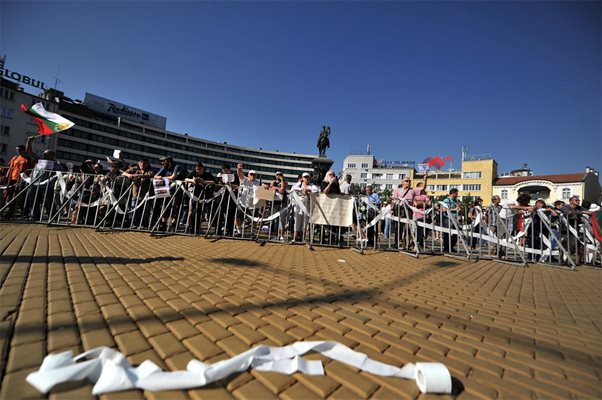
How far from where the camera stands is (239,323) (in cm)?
207

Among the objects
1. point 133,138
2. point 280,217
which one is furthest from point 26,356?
point 133,138

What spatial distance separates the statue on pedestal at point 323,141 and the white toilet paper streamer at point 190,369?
1935 cm

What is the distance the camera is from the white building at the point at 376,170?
3588 inches

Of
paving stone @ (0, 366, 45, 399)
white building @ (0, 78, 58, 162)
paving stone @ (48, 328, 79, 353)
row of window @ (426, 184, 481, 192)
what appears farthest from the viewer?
row of window @ (426, 184, 481, 192)

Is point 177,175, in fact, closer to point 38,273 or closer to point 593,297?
point 38,273

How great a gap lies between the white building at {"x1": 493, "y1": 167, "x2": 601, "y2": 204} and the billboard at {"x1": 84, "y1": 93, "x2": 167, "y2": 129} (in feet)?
343

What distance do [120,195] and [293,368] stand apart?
7577 mm

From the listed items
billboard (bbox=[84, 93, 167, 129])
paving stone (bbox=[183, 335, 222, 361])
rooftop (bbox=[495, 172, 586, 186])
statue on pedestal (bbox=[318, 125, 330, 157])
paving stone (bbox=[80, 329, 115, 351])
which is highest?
billboard (bbox=[84, 93, 167, 129])

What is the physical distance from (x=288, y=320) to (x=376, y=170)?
96026 millimetres

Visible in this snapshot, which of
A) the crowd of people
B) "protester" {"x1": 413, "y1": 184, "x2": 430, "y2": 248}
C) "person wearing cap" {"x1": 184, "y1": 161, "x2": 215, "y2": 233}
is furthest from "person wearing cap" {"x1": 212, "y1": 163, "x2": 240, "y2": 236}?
"protester" {"x1": 413, "y1": 184, "x2": 430, "y2": 248}

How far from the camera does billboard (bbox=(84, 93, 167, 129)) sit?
7612 centimetres

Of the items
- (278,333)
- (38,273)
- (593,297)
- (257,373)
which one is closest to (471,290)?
(593,297)

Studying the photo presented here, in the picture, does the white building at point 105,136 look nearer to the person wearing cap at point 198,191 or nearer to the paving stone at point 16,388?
the person wearing cap at point 198,191

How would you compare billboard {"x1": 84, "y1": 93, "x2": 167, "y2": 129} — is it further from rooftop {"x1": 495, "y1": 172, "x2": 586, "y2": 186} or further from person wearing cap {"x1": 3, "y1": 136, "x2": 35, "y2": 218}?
rooftop {"x1": 495, "y1": 172, "x2": 586, "y2": 186}
